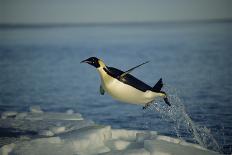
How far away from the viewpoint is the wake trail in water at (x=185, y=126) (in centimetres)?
478

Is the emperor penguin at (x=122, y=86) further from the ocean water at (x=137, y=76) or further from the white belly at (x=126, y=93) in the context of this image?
the ocean water at (x=137, y=76)

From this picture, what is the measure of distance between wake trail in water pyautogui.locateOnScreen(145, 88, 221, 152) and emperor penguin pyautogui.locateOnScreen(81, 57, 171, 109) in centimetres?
104

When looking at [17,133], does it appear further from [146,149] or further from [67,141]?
[146,149]

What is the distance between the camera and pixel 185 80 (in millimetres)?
7895

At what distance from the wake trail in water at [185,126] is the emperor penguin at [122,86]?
1037mm

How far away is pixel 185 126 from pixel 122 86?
2346 mm

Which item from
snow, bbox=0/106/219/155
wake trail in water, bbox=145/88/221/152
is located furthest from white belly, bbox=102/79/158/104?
wake trail in water, bbox=145/88/221/152

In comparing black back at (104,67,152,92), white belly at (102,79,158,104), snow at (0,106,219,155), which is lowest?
snow at (0,106,219,155)

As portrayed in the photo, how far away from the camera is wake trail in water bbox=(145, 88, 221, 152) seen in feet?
15.7

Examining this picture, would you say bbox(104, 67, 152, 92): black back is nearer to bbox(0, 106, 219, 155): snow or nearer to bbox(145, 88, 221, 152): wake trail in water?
bbox(0, 106, 219, 155): snow

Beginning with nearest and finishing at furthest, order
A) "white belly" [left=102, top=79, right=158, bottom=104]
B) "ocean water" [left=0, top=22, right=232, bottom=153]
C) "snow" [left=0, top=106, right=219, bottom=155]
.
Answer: "white belly" [left=102, top=79, right=158, bottom=104]
"snow" [left=0, top=106, right=219, bottom=155]
"ocean water" [left=0, top=22, right=232, bottom=153]

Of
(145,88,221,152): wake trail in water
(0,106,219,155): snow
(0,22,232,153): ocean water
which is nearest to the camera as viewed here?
(0,106,219,155): snow

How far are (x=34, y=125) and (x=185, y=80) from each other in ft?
12.4

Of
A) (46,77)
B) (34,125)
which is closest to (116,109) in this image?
(34,125)
